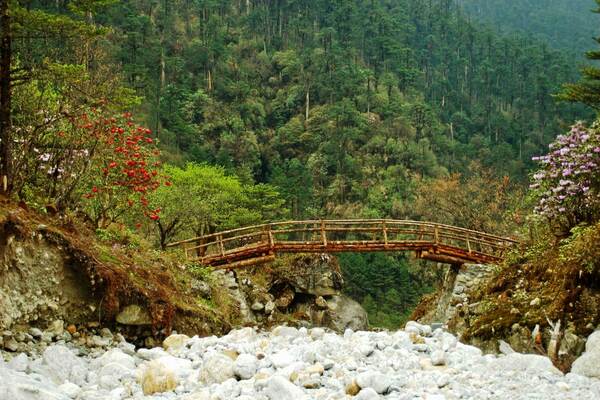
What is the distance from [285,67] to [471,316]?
71.3m

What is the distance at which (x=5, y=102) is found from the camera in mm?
9844

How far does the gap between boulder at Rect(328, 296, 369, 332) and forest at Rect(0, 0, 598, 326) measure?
233 inches

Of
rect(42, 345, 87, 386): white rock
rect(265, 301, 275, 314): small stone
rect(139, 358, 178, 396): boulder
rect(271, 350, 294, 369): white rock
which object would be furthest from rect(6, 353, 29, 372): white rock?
rect(265, 301, 275, 314): small stone

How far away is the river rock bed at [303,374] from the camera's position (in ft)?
19.5

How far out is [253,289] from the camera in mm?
20641

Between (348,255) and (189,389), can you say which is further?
(348,255)

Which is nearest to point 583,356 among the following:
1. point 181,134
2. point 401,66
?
point 181,134

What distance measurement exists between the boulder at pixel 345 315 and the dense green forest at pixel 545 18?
12833 cm

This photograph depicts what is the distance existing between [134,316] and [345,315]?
1528 centimetres

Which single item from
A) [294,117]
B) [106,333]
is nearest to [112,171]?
[106,333]

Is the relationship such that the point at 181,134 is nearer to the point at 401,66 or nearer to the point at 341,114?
the point at 341,114

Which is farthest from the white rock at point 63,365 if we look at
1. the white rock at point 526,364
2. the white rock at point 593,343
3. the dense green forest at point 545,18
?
the dense green forest at point 545,18

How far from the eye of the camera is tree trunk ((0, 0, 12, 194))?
9.56 metres

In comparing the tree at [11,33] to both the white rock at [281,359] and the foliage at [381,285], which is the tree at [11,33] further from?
the foliage at [381,285]
